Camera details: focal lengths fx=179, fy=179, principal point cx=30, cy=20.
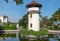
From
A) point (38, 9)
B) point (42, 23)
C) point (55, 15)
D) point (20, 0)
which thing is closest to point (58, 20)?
point (55, 15)

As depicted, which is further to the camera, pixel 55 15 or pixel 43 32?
pixel 55 15

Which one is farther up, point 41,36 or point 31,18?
point 31,18

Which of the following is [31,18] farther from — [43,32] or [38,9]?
[43,32]

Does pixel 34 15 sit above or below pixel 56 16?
below

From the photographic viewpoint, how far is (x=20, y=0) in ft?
39.9

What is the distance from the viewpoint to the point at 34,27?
3644 centimetres

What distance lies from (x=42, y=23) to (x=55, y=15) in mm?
8859

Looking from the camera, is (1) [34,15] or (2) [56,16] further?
(2) [56,16]

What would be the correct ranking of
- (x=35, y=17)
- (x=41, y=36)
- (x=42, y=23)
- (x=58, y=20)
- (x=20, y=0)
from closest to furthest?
(x=20, y=0), (x=41, y=36), (x=35, y=17), (x=58, y=20), (x=42, y=23)

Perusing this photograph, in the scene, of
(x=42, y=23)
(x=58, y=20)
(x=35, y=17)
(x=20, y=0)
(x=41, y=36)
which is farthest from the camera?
(x=42, y=23)

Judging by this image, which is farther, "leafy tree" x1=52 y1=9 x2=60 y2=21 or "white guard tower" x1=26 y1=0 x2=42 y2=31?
"leafy tree" x1=52 y1=9 x2=60 y2=21

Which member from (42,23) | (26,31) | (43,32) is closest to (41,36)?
(43,32)

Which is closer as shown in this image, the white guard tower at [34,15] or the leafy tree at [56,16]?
the white guard tower at [34,15]

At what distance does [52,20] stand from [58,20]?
10.8 feet
